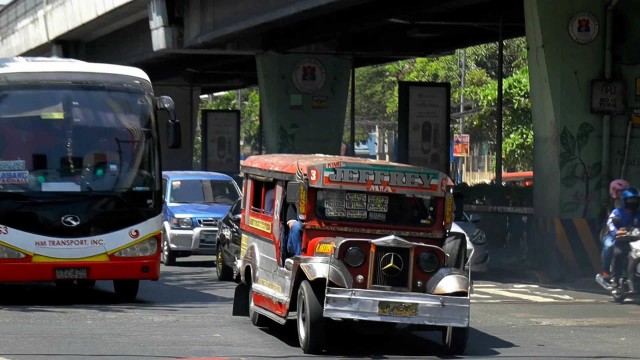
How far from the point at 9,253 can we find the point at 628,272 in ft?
28.7

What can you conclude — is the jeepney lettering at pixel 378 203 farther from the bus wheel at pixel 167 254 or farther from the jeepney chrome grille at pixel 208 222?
the bus wheel at pixel 167 254

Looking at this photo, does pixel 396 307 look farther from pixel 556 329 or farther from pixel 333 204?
pixel 556 329

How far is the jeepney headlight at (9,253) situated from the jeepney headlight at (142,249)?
123 cm

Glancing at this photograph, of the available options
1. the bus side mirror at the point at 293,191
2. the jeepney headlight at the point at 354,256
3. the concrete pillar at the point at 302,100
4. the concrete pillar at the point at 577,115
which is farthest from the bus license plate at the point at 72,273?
the concrete pillar at the point at 302,100

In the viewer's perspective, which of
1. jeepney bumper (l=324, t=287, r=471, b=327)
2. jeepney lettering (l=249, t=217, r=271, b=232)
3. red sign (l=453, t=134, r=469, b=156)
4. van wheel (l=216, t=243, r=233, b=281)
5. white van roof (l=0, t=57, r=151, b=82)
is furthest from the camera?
red sign (l=453, t=134, r=469, b=156)

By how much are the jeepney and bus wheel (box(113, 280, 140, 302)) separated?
3263 mm

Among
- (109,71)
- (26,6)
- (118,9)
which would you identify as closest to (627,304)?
(109,71)

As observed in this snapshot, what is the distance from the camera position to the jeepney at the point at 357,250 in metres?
11.5

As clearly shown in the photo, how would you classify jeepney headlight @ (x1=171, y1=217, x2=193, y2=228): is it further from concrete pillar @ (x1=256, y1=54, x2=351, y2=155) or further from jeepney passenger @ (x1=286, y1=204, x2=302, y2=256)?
concrete pillar @ (x1=256, y1=54, x2=351, y2=155)

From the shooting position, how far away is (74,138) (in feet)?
52.0

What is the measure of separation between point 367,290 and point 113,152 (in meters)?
5.61

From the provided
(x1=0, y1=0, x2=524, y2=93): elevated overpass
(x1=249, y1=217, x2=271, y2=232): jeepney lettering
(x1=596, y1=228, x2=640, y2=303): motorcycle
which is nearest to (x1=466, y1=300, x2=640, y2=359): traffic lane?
(x1=596, y1=228, x2=640, y2=303): motorcycle

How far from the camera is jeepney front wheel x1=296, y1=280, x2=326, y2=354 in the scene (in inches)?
455

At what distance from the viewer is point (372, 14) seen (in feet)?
→ 90.7
